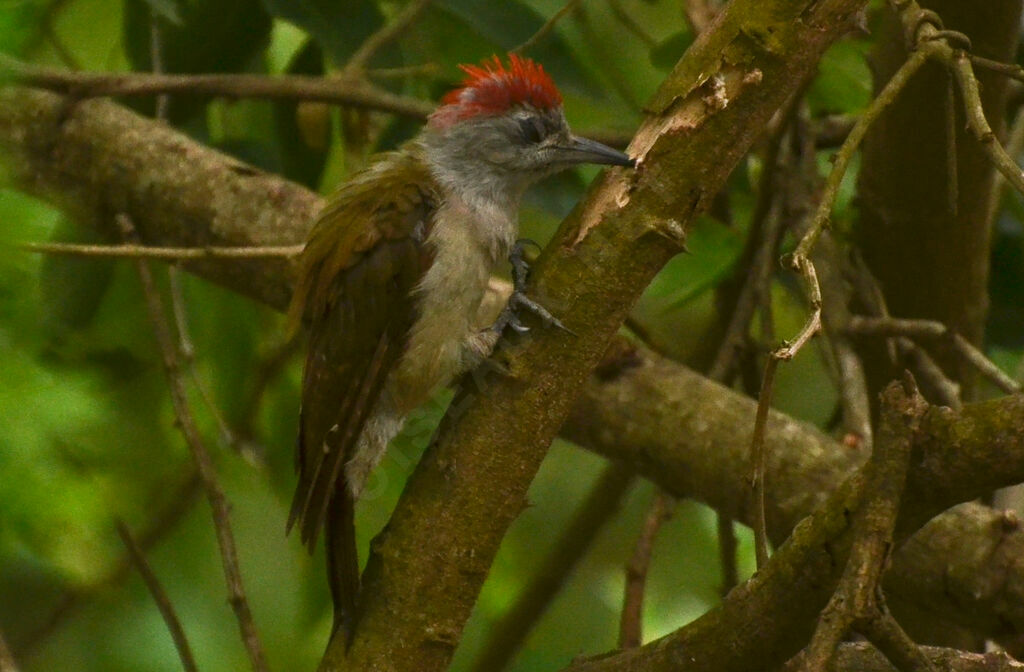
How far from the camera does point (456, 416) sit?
2260mm

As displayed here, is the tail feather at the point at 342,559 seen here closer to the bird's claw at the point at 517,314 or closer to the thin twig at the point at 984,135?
the bird's claw at the point at 517,314

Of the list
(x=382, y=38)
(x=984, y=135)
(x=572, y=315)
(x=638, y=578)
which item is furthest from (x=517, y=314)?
(x=382, y=38)

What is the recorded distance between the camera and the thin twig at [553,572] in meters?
4.05

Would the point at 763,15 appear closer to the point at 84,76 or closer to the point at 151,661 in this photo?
the point at 84,76

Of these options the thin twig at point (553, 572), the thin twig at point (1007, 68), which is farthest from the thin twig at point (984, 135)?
the thin twig at point (553, 572)

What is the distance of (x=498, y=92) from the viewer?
3244mm

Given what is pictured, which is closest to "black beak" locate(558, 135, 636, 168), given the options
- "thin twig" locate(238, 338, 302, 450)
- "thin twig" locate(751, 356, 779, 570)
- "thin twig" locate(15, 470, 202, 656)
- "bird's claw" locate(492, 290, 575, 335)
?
"bird's claw" locate(492, 290, 575, 335)

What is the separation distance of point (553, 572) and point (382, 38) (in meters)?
1.74

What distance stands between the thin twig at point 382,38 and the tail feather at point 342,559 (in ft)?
3.99

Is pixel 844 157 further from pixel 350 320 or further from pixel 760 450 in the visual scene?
pixel 350 320

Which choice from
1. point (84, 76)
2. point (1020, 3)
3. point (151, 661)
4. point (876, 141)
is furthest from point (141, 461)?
point (1020, 3)

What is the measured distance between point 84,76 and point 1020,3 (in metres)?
2.45

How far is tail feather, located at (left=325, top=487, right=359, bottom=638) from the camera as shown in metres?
2.37

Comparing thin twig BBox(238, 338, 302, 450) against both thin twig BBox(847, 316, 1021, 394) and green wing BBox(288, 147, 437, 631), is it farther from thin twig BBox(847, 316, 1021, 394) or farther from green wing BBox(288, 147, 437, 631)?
thin twig BBox(847, 316, 1021, 394)
